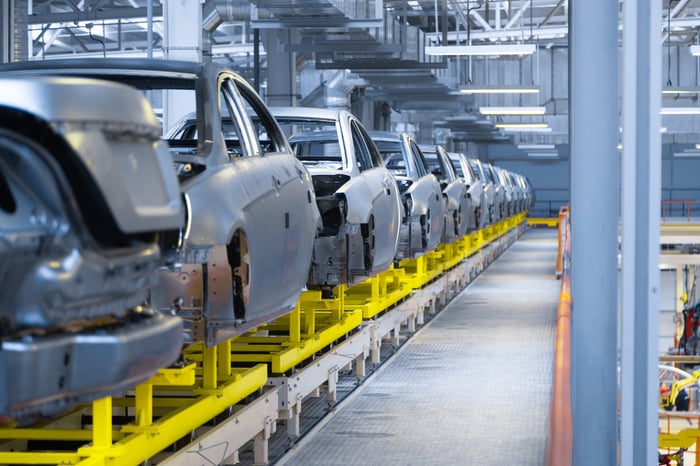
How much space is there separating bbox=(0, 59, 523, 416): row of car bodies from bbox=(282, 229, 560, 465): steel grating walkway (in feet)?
3.21

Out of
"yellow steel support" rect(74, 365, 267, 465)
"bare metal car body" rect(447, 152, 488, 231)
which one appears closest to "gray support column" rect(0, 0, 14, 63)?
"bare metal car body" rect(447, 152, 488, 231)

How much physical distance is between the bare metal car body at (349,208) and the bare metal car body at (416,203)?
5.64ft

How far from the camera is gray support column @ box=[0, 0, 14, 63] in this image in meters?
11.0

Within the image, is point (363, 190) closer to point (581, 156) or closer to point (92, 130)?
point (581, 156)

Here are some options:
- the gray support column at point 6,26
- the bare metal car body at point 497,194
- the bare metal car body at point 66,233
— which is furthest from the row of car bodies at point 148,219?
the bare metal car body at point 497,194

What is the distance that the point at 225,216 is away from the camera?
4.32m

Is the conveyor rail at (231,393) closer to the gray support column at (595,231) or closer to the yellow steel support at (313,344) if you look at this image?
the yellow steel support at (313,344)

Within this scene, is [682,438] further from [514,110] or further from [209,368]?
[209,368]

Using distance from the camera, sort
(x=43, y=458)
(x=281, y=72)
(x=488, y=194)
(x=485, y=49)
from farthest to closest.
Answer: (x=488, y=194), (x=281, y=72), (x=485, y=49), (x=43, y=458)

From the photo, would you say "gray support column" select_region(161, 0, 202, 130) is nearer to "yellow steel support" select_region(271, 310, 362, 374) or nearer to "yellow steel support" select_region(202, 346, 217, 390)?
"yellow steel support" select_region(271, 310, 362, 374)

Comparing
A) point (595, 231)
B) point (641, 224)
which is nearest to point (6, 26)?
point (595, 231)

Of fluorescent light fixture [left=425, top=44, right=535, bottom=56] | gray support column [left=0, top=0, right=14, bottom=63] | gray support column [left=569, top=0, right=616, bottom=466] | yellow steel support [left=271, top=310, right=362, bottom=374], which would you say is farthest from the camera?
fluorescent light fixture [left=425, top=44, right=535, bottom=56]

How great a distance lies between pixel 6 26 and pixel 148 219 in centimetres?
921

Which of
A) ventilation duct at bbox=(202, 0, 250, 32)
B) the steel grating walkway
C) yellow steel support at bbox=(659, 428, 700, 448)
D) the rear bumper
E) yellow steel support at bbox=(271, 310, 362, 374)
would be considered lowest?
yellow steel support at bbox=(659, 428, 700, 448)
